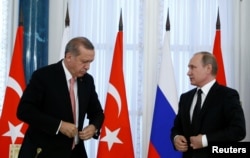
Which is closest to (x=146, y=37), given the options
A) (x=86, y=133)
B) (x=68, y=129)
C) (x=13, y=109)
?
(x=13, y=109)

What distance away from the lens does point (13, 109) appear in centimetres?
359

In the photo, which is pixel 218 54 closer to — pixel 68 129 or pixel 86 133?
pixel 86 133

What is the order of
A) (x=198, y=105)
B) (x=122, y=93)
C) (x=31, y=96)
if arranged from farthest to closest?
(x=122, y=93)
(x=198, y=105)
(x=31, y=96)

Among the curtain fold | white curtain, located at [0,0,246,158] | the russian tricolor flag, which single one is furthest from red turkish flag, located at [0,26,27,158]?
the russian tricolor flag

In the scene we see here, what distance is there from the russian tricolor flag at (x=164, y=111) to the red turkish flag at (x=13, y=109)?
123 centimetres

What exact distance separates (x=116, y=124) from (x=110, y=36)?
3.40 ft

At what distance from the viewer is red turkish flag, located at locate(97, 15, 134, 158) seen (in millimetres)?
3539

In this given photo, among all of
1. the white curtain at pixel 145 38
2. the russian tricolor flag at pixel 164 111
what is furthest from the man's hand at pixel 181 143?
the white curtain at pixel 145 38

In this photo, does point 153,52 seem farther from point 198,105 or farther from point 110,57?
point 198,105

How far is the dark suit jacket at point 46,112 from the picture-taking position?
2.22 metres

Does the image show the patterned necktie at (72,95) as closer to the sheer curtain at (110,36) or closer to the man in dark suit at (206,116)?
the man in dark suit at (206,116)

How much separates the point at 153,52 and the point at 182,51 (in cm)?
32

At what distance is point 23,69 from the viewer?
3.72m

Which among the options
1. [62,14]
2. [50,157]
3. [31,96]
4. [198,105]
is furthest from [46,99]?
[62,14]
